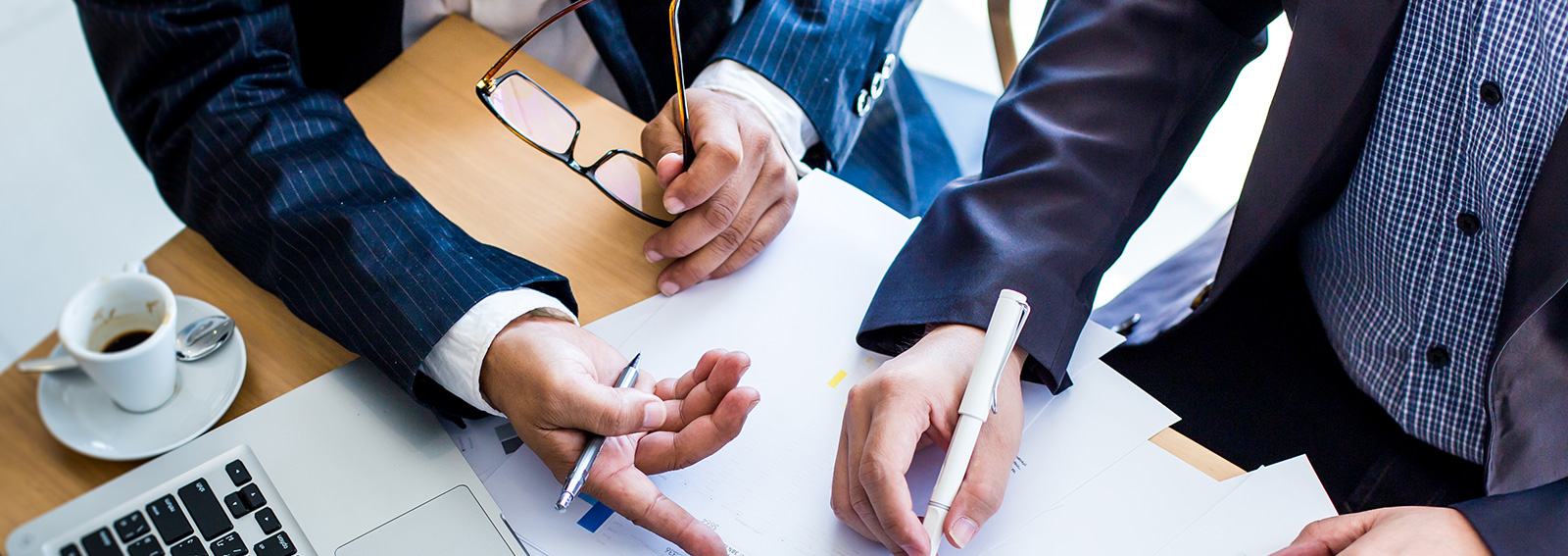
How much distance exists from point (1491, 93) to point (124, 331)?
0.86 meters

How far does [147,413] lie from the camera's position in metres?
0.48

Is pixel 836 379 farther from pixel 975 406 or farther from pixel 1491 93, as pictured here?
pixel 1491 93

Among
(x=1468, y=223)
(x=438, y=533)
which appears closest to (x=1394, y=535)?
(x=1468, y=223)

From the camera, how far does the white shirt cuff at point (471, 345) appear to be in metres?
0.55

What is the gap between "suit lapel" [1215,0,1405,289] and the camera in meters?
0.63

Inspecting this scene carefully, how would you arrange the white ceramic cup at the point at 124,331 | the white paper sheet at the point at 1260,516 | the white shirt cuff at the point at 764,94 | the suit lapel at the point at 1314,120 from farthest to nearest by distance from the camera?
the white shirt cuff at the point at 764,94 < the suit lapel at the point at 1314,120 < the white paper sheet at the point at 1260,516 < the white ceramic cup at the point at 124,331

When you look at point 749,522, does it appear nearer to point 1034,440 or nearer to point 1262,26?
point 1034,440

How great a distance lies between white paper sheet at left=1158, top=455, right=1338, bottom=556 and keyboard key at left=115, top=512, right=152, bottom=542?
21.9 inches

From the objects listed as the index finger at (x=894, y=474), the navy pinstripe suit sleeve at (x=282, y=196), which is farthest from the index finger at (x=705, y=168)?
the index finger at (x=894, y=474)

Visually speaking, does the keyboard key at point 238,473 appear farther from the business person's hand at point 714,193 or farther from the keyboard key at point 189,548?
the business person's hand at point 714,193

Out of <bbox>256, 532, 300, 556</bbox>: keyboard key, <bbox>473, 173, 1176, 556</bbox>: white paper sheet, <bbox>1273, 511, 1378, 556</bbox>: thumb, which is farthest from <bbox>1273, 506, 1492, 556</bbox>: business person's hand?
<bbox>256, 532, 300, 556</bbox>: keyboard key

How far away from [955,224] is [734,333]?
0.18m

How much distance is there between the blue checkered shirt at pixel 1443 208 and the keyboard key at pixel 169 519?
2.80 feet

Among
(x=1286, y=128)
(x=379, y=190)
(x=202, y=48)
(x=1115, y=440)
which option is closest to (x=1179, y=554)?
(x=1115, y=440)
